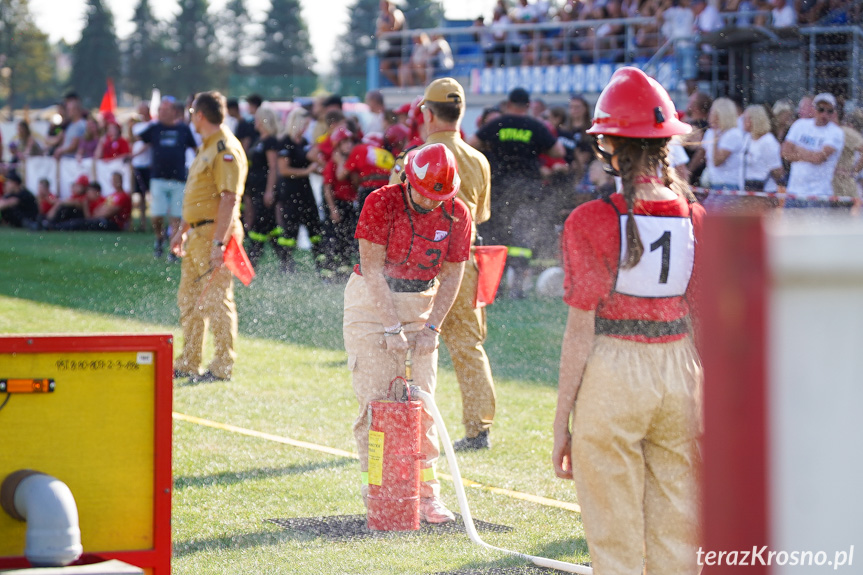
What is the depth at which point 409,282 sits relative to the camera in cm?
507

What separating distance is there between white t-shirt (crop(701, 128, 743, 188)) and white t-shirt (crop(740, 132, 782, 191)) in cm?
7

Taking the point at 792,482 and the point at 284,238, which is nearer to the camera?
the point at 792,482

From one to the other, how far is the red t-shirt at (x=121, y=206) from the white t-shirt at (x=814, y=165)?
1153 cm

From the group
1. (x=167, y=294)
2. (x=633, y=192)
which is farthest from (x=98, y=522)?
(x=167, y=294)

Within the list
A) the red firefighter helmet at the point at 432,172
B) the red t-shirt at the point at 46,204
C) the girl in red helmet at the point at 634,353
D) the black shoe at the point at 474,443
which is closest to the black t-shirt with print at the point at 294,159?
the red t-shirt at the point at 46,204

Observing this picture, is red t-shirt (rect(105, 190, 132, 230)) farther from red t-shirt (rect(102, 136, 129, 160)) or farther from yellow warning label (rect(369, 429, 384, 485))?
yellow warning label (rect(369, 429, 384, 485))

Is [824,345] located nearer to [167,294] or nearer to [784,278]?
[784,278]

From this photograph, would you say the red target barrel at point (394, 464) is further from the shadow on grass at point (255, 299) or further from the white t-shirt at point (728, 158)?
the white t-shirt at point (728, 158)

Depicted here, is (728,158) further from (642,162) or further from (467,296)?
(642,162)

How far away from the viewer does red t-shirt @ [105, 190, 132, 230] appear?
18.8 m

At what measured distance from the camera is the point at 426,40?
2198cm

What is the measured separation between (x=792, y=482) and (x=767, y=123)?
1117 cm

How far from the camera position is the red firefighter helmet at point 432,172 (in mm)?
4762

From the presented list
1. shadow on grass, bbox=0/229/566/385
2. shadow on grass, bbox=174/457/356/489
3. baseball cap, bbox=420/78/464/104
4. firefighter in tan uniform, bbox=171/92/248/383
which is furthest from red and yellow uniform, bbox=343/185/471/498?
shadow on grass, bbox=0/229/566/385
